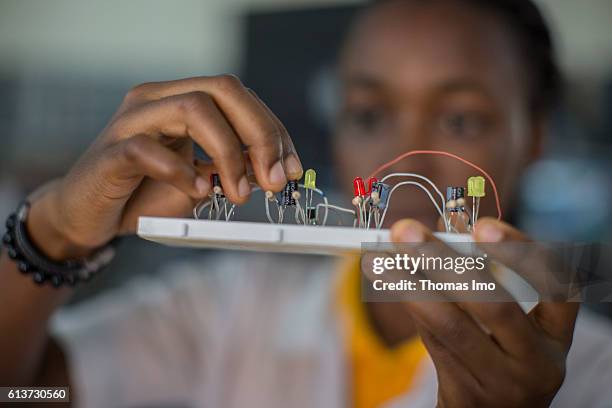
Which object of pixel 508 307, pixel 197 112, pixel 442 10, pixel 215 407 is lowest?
pixel 215 407

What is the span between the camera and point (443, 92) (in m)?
0.61

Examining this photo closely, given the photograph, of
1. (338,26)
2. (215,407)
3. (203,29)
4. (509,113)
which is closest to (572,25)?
(338,26)

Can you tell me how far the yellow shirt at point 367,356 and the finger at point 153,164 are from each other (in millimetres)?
359

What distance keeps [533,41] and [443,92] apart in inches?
7.1

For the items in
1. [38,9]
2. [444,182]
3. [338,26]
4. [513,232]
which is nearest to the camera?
[513,232]

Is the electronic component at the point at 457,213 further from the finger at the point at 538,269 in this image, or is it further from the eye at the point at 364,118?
the eye at the point at 364,118

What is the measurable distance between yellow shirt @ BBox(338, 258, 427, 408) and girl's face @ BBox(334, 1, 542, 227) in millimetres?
197

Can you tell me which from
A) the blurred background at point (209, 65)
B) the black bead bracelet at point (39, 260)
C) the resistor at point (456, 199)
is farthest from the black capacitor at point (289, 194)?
the blurred background at point (209, 65)

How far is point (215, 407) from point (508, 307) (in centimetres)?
61

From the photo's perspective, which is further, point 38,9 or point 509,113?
point 38,9

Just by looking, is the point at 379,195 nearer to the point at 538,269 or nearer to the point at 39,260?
the point at 538,269

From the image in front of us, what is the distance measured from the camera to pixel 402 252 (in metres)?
0.37

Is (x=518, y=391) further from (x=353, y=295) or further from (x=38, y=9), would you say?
(x=38, y=9)

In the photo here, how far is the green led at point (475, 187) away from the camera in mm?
431
